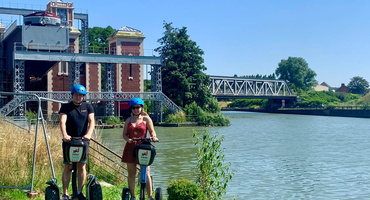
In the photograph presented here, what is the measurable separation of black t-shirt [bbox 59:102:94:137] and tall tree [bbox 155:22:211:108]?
4980 centimetres

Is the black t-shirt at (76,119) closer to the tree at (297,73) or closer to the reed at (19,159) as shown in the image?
the reed at (19,159)

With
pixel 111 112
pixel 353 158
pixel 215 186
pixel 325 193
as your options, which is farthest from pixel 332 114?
pixel 215 186

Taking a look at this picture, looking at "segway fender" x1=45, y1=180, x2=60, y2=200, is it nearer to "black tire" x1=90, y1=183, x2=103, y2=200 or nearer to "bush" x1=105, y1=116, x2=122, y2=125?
"black tire" x1=90, y1=183, x2=103, y2=200

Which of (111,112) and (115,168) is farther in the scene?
(111,112)

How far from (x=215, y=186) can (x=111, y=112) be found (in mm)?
41165

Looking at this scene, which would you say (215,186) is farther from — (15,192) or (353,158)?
(353,158)

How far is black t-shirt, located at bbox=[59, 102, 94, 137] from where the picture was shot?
24.6 feet

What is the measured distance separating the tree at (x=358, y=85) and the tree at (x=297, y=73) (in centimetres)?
2117

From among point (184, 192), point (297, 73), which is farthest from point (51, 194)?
point (297, 73)

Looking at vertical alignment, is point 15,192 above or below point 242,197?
above

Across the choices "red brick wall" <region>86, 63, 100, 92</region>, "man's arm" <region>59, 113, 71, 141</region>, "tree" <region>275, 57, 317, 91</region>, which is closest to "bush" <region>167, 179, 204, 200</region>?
"man's arm" <region>59, 113, 71, 141</region>

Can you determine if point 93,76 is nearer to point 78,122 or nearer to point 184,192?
point 184,192

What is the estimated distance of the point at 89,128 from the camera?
7555mm

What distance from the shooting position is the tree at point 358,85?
146250 mm
